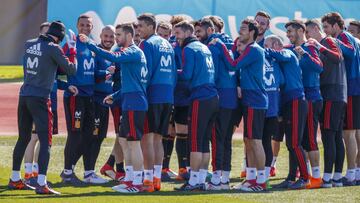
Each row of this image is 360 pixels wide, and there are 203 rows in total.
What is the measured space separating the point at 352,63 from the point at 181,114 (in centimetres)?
256

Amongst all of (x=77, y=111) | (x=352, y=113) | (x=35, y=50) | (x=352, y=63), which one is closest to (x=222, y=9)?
(x=352, y=63)

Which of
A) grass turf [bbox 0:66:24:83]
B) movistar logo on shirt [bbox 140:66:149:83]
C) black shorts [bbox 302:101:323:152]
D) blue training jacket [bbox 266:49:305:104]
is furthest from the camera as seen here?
grass turf [bbox 0:66:24:83]

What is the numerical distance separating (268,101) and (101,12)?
14.0m

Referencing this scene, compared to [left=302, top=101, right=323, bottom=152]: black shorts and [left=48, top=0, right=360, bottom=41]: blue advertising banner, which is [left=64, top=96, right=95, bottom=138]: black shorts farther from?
[left=48, top=0, right=360, bottom=41]: blue advertising banner

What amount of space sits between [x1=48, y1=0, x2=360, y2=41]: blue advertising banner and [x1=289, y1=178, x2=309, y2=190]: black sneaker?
1368 cm

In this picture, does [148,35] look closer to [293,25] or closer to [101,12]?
[293,25]

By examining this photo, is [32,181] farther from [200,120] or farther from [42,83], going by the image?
[200,120]

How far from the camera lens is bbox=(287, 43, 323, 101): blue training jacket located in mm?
14125

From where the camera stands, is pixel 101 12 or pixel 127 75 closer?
pixel 127 75

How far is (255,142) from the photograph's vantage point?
1370 cm

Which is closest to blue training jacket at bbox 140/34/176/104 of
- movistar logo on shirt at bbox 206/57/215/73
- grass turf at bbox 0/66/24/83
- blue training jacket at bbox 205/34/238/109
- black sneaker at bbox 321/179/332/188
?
movistar logo on shirt at bbox 206/57/215/73

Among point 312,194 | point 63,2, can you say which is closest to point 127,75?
point 312,194

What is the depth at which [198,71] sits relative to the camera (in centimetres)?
1353

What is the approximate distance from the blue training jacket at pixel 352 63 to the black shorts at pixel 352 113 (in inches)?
4.1
